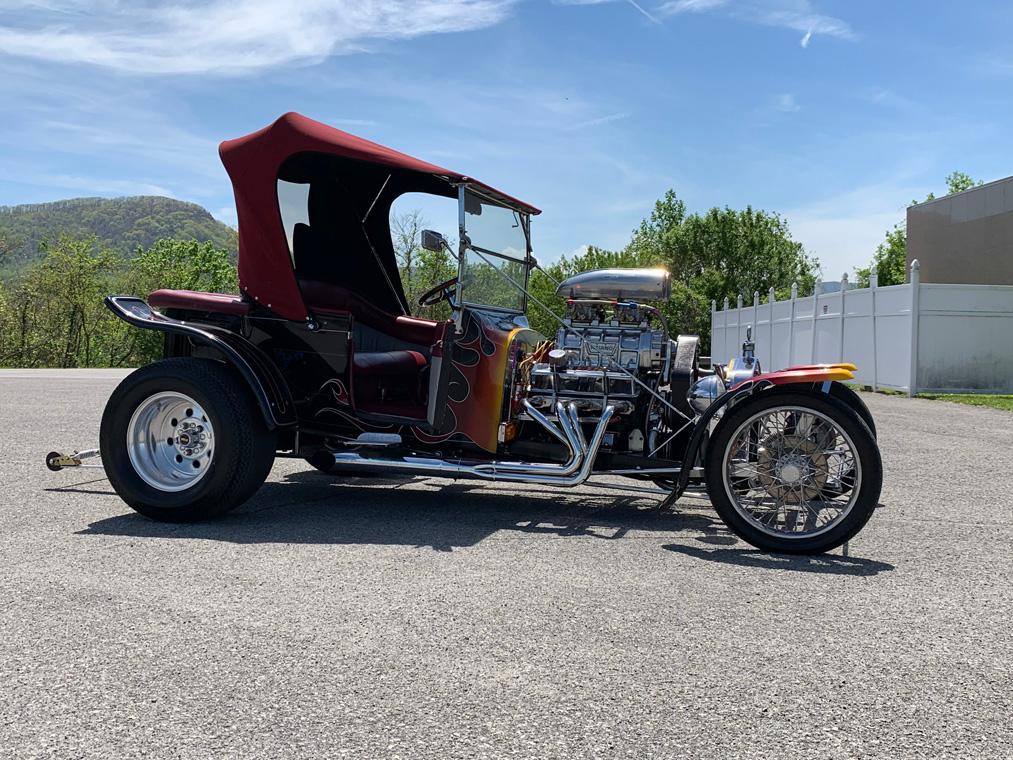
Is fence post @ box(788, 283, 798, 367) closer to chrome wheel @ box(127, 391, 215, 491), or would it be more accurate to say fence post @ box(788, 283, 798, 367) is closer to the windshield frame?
the windshield frame

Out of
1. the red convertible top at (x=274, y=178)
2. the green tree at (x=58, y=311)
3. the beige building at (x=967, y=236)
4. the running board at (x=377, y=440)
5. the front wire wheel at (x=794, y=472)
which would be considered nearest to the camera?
the front wire wheel at (x=794, y=472)

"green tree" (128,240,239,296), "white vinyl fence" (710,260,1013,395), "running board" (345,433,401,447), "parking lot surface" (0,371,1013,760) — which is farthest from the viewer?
"green tree" (128,240,239,296)

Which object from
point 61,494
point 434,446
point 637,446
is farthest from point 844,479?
point 61,494

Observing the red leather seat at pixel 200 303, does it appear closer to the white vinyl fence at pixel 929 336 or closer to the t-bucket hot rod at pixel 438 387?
the t-bucket hot rod at pixel 438 387

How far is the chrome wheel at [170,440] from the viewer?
5.67m

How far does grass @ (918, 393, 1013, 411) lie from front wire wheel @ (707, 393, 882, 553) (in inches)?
513

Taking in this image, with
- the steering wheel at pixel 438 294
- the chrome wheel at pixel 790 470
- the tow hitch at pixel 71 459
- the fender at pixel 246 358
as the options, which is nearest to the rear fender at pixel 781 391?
the chrome wheel at pixel 790 470

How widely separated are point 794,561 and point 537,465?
1717 millimetres

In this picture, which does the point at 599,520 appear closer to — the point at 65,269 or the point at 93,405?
the point at 93,405

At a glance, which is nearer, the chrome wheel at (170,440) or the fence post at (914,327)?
the chrome wheel at (170,440)

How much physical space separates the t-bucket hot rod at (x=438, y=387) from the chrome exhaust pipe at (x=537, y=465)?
0.01 metres

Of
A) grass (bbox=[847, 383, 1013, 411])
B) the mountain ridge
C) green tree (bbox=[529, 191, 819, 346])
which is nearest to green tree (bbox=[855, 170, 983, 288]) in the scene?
green tree (bbox=[529, 191, 819, 346])

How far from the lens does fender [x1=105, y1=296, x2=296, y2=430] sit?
5.69m

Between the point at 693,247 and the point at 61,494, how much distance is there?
5993 centimetres
